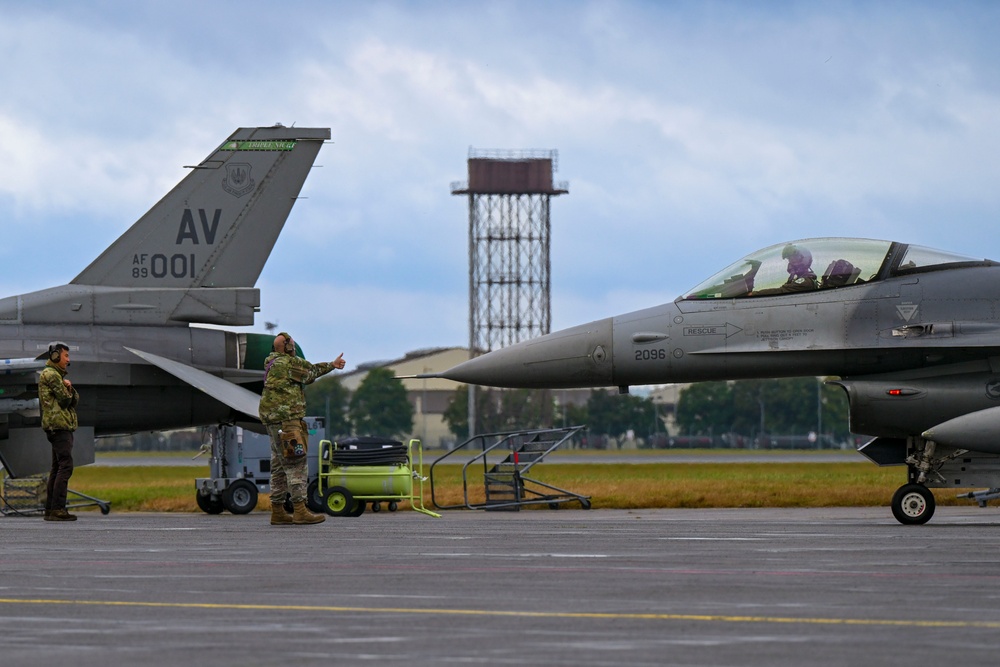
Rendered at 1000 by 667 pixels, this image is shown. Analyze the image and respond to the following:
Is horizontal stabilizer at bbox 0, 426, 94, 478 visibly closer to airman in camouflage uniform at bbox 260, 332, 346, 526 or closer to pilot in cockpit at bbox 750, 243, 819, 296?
airman in camouflage uniform at bbox 260, 332, 346, 526

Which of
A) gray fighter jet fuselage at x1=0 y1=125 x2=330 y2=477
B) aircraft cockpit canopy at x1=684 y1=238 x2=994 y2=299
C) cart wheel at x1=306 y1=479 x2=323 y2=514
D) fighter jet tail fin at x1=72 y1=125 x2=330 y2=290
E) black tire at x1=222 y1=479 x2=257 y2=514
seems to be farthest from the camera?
fighter jet tail fin at x1=72 y1=125 x2=330 y2=290

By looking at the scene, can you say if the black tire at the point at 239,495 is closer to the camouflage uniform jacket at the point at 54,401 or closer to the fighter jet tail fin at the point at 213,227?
the fighter jet tail fin at the point at 213,227

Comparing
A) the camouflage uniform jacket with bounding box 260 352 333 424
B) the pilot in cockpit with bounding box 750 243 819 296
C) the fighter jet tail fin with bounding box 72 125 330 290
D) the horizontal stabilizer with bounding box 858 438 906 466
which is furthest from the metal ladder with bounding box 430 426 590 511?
the horizontal stabilizer with bounding box 858 438 906 466

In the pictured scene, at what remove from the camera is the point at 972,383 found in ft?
45.4

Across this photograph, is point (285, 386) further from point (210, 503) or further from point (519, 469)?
point (519, 469)

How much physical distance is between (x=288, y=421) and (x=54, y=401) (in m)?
2.96

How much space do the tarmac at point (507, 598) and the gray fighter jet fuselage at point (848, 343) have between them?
2.30 metres

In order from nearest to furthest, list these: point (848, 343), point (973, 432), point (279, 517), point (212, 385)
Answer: point (973, 432), point (279, 517), point (848, 343), point (212, 385)

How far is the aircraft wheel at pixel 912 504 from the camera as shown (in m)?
13.1

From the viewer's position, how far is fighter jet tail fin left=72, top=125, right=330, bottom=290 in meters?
18.2

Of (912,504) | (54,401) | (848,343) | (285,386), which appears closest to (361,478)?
(285,386)

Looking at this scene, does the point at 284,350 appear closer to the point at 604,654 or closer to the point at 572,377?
the point at 572,377

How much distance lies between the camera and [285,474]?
1360cm

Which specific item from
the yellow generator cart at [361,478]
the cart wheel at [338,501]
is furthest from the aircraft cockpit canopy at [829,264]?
the cart wheel at [338,501]
